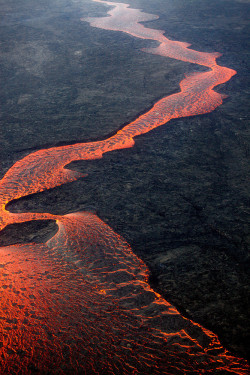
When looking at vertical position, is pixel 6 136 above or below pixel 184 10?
below

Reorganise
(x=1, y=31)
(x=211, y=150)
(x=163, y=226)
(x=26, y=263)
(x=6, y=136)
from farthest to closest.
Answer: (x=1, y=31) < (x=6, y=136) < (x=211, y=150) < (x=163, y=226) < (x=26, y=263)

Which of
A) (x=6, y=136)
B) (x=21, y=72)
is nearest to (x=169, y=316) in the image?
(x=6, y=136)

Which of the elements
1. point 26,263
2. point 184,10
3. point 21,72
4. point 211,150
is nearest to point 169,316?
point 26,263

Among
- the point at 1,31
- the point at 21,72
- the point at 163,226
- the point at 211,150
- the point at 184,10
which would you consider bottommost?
the point at 163,226

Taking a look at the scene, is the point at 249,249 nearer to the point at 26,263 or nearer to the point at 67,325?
the point at 67,325

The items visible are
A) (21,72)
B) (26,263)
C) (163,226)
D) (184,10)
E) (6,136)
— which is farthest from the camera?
(184,10)

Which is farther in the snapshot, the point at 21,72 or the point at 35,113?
the point at 21,72

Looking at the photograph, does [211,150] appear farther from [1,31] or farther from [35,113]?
[1,31]
